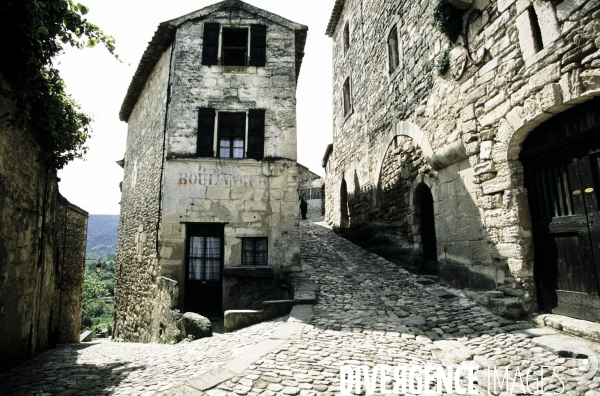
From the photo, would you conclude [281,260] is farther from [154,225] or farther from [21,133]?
[21,133]

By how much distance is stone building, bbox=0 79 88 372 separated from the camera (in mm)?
4324

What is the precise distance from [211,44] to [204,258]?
565cm

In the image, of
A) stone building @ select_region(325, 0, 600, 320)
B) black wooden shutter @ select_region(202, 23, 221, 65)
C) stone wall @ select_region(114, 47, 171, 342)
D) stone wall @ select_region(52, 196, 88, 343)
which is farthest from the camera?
stone wall @ select_region(52, 196, 88, 343)

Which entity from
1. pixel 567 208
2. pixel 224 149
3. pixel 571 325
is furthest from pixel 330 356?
pixel 224 149

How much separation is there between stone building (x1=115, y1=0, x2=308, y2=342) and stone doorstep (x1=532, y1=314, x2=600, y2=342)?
509 cm

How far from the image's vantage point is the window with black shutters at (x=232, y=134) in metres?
9.00

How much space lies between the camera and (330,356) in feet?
13.3

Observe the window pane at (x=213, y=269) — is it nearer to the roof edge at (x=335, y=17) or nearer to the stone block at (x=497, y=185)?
the stone block at (x=497, y=185)

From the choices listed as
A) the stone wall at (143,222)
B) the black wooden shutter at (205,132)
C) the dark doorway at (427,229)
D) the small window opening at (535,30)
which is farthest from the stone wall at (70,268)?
the small window opening at (535,30)

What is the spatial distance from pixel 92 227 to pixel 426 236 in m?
161

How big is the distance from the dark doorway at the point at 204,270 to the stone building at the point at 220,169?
0.02 meters

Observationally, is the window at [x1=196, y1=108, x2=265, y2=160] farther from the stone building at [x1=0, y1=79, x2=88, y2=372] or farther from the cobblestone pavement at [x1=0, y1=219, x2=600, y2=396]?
the cobblestone pavement at [x1=0, y1=219, x2=600, y2=396]

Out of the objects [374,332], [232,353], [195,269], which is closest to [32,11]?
[232,353]
